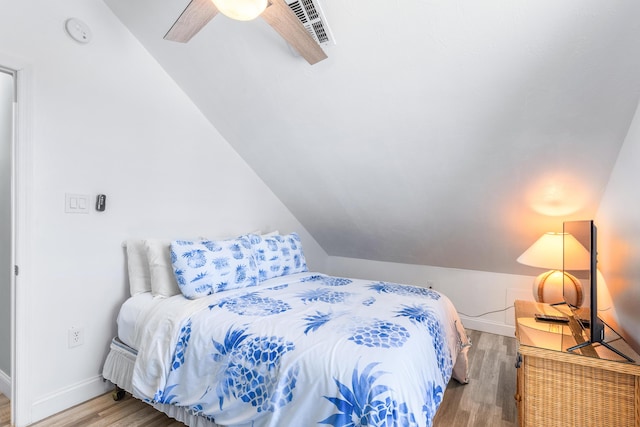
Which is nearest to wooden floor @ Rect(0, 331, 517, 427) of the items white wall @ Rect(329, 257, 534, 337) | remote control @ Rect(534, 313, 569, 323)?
remote control @ Rect(534, 313, 569, 323)

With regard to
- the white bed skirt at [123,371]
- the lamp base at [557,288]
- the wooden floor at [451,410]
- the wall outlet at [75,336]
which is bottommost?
the wooden floor at [451,410]

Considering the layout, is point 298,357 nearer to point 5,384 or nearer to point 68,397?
point 68,397

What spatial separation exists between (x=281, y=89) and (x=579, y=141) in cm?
192

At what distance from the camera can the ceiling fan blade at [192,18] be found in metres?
1.38

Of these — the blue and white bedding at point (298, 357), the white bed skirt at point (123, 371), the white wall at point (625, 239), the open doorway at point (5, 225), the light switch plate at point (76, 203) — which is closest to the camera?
the blue and white bedding at point (298, 357)

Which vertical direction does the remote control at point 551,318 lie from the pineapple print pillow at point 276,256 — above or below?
below

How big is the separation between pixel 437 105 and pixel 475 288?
2.26 m

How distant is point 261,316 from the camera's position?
1.69 m

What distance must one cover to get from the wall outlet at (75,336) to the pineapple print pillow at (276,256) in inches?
45.1

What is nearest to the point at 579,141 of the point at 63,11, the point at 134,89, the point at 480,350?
the point at 480,350

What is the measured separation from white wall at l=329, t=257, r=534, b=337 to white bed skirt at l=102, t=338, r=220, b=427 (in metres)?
2.82

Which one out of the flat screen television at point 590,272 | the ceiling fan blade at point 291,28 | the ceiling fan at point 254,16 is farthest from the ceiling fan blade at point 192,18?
the flat screen television at point 590,272

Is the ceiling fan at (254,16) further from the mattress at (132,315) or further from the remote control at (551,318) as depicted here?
the remote control at (551,318)

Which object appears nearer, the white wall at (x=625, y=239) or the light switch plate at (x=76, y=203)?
the white wall at (x=625, y=239)
